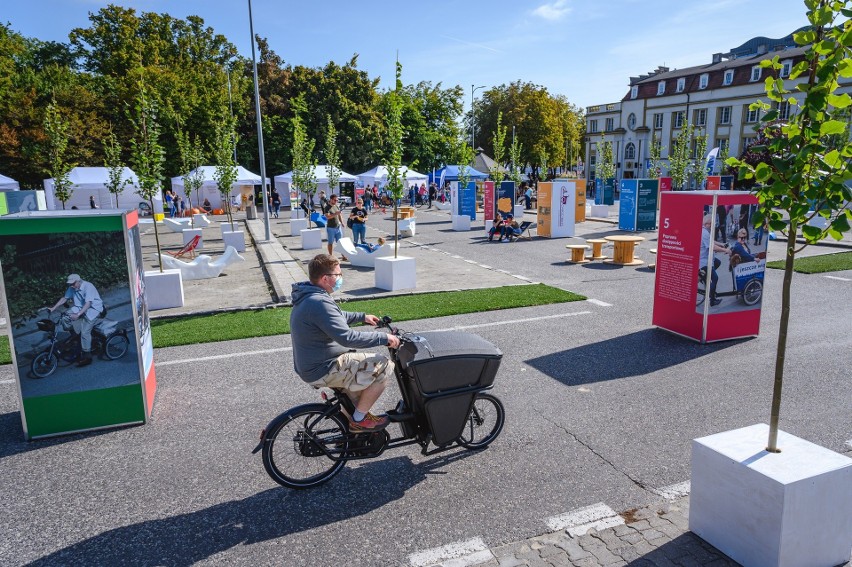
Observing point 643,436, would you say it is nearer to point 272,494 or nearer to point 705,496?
point 705,496

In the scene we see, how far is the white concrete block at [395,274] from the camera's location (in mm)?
11812

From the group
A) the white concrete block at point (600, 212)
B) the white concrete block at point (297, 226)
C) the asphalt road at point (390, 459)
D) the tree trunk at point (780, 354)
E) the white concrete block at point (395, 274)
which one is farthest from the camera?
the white concrete block at point (600, 212)

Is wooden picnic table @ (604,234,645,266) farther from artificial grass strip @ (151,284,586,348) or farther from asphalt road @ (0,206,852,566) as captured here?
asphalt road @ (0,206,852,566)

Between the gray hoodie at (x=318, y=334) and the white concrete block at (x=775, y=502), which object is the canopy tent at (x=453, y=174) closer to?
the gray hoodie at (x=318, y=334)

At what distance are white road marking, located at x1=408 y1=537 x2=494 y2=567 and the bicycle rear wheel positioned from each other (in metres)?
1.25

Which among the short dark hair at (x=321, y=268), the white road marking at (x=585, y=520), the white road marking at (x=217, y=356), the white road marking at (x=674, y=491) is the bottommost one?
the white road marking at (x=674, y=491)

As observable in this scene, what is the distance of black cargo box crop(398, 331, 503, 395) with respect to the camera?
436 cm

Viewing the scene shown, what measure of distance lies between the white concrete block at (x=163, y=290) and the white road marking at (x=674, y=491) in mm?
9337

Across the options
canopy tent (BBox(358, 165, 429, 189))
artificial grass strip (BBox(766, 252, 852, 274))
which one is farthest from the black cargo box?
canopy tent (BBox(358, 165, 429, 189))

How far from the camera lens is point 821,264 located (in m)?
13.8

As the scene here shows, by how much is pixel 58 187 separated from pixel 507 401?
66.9ft

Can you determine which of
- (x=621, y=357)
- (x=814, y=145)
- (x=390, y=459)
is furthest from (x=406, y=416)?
(x=621, y=357)

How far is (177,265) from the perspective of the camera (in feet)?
44.1

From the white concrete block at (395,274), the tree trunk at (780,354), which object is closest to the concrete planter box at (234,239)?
the white concrete block at (395,274)
